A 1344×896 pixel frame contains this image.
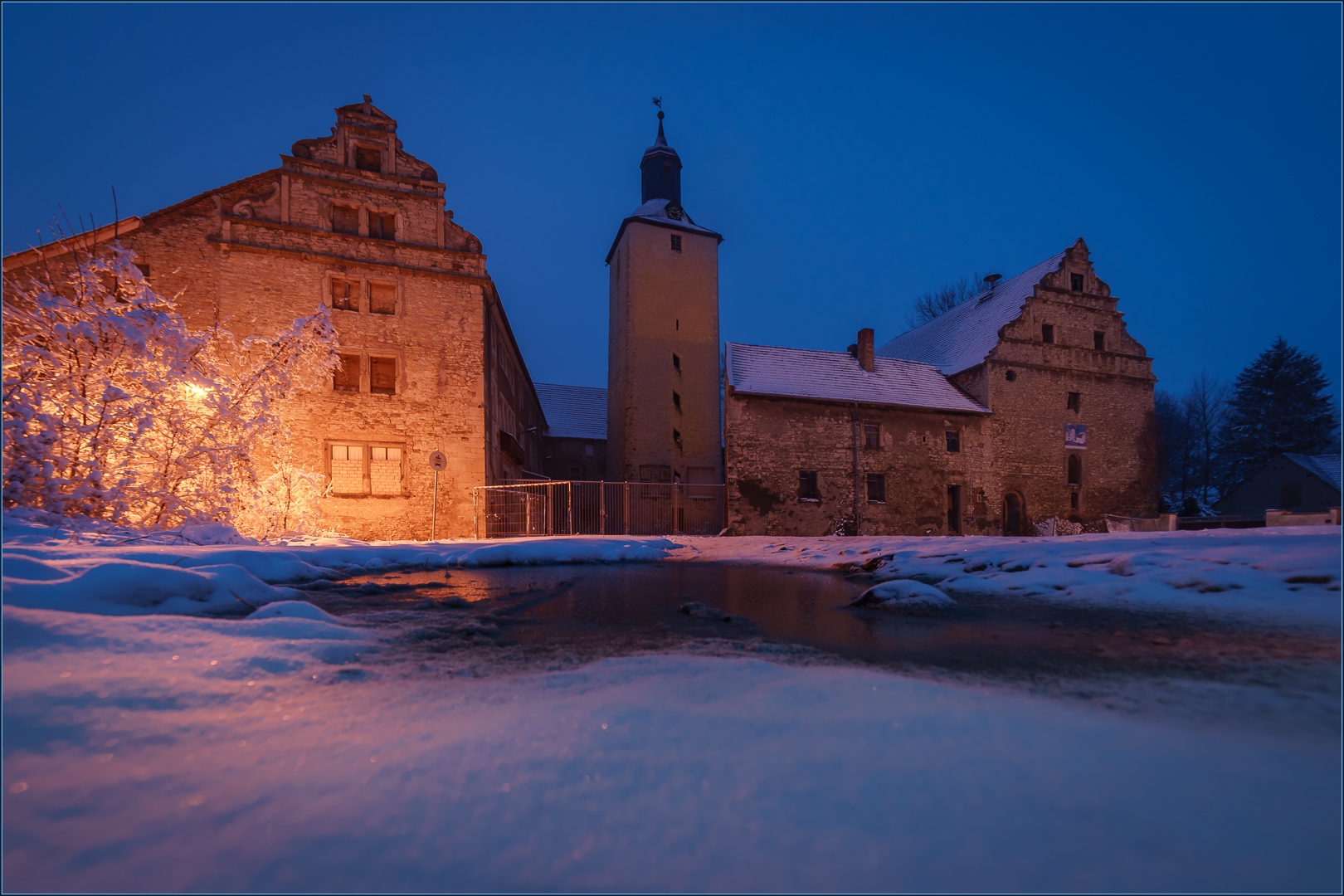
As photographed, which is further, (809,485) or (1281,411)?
(1281,411)

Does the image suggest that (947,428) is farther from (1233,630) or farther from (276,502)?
(276,502)

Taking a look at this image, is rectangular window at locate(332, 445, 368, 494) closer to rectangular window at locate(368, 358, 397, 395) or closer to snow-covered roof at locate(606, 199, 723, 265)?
rectangular window at locate(368, 358, 397, 395)

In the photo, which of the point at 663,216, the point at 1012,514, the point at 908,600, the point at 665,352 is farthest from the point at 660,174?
the point at 908,600

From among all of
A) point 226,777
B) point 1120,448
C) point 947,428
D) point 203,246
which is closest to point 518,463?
point 203,246

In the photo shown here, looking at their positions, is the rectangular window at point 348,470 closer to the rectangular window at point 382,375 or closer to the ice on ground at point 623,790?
the rectangular window at point 382,375

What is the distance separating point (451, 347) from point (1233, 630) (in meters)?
16.2

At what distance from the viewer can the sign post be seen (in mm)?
14539

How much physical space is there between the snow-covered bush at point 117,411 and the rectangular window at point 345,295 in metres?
5.71

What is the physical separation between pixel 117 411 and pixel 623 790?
28.6ft

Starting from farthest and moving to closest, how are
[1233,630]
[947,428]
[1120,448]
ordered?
[1120,448], [947,428], [1233,630]

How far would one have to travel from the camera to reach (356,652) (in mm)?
2943

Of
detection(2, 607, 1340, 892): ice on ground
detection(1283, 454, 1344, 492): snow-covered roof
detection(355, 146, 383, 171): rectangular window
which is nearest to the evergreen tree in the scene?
detection(1283, 454, 1344, 492): snow-covered roof

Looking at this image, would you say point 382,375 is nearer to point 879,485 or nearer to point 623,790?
point 623,790

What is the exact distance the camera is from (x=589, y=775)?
159 centimetres
